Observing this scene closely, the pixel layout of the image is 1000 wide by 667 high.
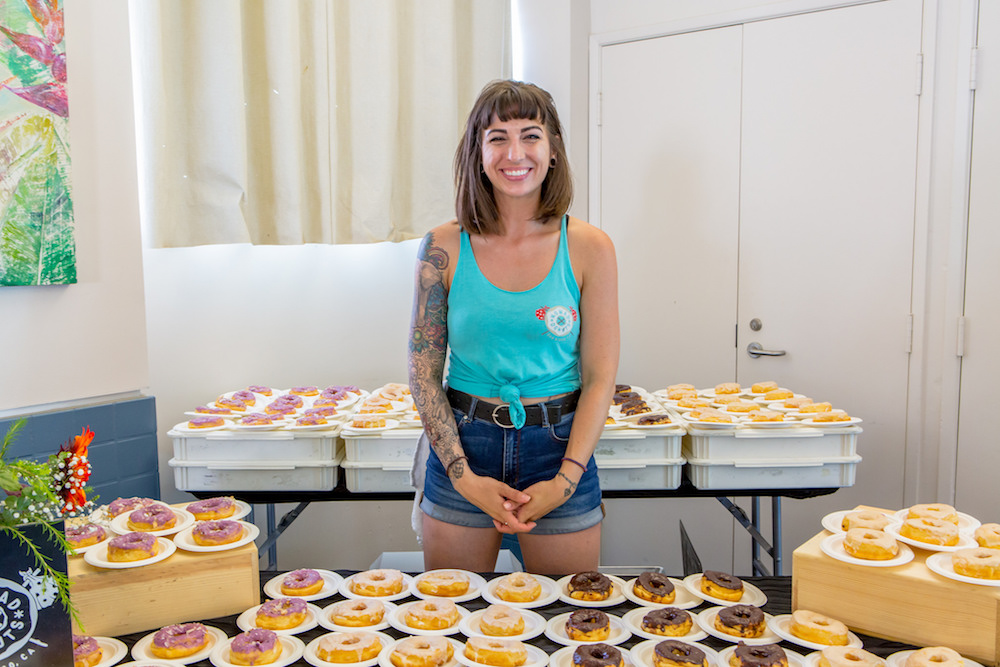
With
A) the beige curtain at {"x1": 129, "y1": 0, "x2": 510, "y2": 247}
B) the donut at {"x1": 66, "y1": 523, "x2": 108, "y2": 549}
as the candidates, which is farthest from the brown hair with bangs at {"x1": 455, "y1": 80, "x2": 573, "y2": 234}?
the beige curtain at {"x1": 129, "y1": 0, "x2": 510, "y2": 247}

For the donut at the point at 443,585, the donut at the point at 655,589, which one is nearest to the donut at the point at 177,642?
the donut at the point at 443,585

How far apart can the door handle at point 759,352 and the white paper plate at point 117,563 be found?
103 inches

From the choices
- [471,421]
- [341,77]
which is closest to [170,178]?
[341,77]

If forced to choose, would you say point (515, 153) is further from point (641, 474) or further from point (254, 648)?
point (641, 474)

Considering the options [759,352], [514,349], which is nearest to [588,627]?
[514,349]

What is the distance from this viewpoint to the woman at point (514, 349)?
5.56 feet

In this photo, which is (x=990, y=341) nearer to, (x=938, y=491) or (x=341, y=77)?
(x=938, y=491)

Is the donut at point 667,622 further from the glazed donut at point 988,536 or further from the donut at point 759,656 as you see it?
the glazed donut at point 988,536

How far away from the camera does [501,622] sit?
1.31 m

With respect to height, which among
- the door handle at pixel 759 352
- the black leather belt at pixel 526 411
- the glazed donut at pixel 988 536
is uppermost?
the black leather belt at pixel 526 411

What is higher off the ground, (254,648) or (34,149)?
(34,149)

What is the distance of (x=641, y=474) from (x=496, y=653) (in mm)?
1333

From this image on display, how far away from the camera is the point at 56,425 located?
2.31 m

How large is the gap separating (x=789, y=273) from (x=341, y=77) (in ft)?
6.92
